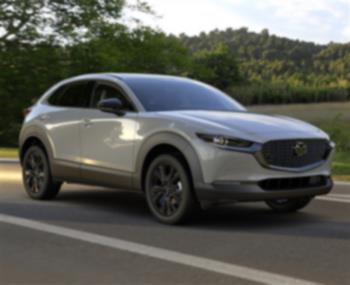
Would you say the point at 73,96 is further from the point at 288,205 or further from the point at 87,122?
the point at 288,205

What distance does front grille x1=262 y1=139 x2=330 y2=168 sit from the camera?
7.55 m

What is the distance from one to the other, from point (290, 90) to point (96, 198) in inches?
3208

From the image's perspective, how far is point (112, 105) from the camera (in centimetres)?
852

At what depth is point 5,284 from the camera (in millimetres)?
5449

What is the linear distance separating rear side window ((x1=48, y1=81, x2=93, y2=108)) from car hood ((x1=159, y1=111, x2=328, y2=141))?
171 cm

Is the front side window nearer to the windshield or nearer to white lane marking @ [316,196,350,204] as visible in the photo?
the windshield

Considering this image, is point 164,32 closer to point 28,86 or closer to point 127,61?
point 127,61

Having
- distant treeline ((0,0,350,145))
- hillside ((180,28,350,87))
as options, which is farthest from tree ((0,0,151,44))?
hillside ((180,28,350,87))

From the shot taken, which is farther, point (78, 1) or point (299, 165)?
point (78, 1)

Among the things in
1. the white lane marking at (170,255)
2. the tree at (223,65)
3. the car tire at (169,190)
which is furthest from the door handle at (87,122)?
the tree at (223,65)

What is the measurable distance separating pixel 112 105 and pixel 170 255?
263cm

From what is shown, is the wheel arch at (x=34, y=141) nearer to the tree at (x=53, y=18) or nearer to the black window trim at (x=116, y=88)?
the black window trim at (x=116, y=88)

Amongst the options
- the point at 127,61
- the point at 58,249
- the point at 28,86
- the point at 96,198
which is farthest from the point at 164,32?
the point at 58,249

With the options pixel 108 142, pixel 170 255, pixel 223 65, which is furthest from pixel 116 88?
pixel 223 65
